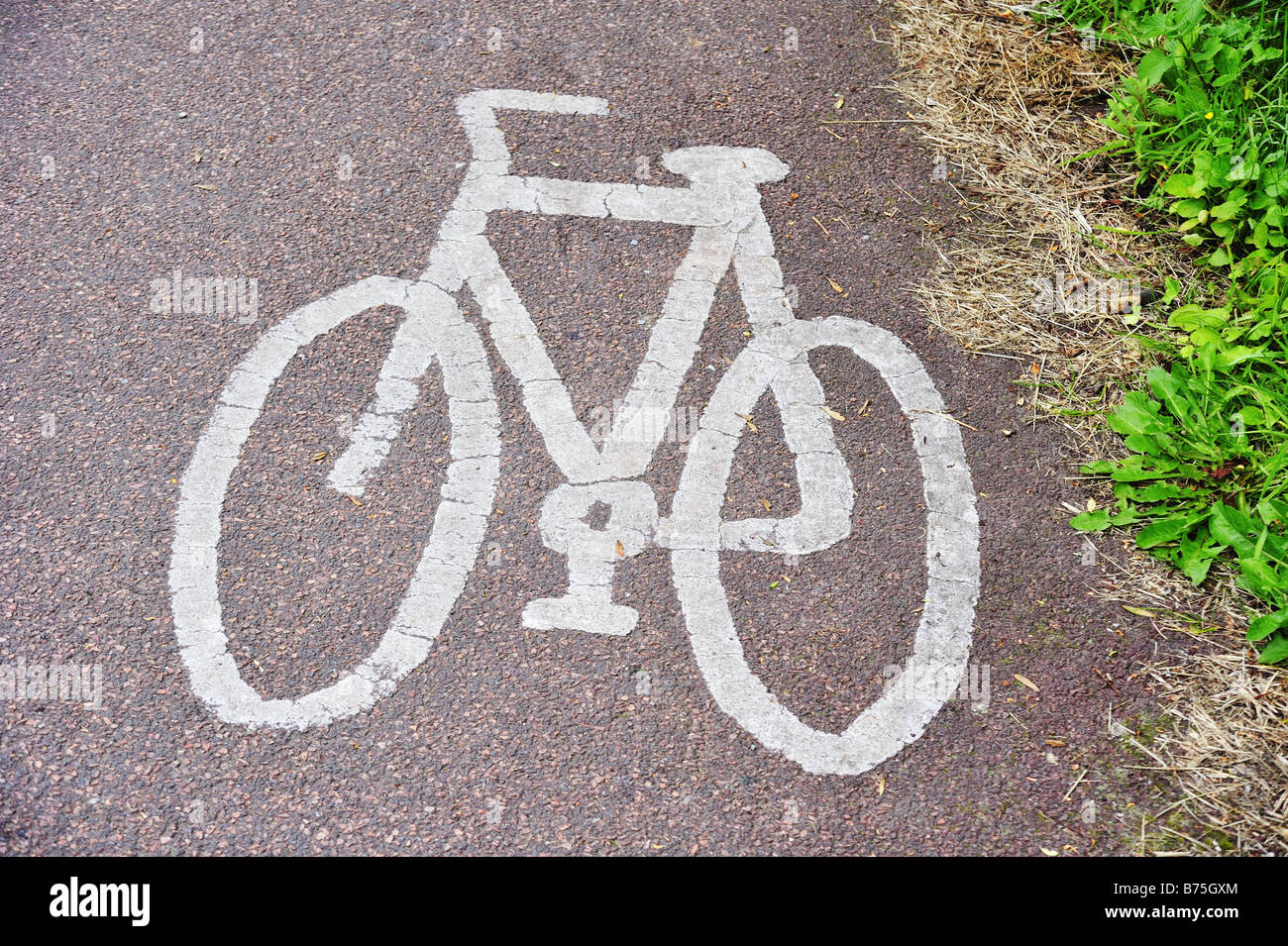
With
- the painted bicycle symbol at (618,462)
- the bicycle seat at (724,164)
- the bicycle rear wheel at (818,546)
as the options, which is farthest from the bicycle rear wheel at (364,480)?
the bicycle seat at (724,164)

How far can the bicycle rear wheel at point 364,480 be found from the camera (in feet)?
8.59

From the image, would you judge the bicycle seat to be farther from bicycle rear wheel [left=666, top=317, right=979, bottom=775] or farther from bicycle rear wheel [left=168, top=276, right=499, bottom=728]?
bicycle rear wheel [left=168, top=276, right=499, bottom=728]

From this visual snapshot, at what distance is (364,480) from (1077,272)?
9.22 feet

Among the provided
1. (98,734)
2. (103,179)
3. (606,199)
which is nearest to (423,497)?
(98,734)

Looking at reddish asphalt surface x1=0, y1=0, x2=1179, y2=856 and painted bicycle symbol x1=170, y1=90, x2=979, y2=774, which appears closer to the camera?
reddish asphalt surface x1=0, y1=0, x2=1179, y2=856

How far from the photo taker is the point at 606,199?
359cm

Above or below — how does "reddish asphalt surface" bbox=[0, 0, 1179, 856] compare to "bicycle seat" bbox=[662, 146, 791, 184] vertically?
below

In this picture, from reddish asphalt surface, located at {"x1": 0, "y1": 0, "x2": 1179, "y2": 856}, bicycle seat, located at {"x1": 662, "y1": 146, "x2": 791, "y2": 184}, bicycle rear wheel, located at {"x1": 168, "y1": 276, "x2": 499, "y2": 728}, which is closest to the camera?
reddish asphalt surface, located at {"x1": 0, "y1": 0, "x2": 1179, "y2": 856}

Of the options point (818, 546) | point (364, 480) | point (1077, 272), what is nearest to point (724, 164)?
point (1077, 272)

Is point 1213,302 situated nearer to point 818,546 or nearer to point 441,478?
point 818,546

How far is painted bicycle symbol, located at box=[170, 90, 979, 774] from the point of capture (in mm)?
2662

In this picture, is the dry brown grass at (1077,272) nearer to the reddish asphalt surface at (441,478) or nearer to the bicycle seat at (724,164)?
the reddish asphalt surface at (441,478)

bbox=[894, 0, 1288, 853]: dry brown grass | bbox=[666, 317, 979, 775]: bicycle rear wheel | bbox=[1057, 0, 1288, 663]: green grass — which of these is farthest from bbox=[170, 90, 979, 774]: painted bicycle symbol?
bbox=[1057, 0, 1288, 663]: green grass
